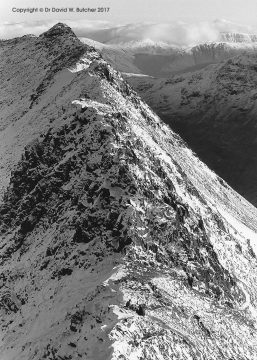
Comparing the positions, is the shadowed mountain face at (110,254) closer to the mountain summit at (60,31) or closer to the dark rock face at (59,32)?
the dark rock face at (59,32)

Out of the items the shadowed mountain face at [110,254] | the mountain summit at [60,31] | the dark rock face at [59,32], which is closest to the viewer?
the shadowed mountain face at [110,254]

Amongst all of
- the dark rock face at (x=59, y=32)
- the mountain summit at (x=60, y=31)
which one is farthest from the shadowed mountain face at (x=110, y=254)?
the mountain summit at (x=60, y=31)

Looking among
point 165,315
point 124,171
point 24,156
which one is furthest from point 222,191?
point 165,315

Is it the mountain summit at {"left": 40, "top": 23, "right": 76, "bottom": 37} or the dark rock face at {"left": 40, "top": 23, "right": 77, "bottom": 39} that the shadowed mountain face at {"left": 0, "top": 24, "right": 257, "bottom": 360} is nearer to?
the dark rock face at {"left": 40, "top": 23, "right": 77, "bottom": 39}

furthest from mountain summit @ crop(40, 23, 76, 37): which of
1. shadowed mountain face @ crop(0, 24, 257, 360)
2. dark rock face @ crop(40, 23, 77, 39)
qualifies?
shadowed mountain face @ crop(0, 24, 257, 360)

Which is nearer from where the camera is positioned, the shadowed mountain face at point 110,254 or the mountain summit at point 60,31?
the shadowed mountain face at point 110,254

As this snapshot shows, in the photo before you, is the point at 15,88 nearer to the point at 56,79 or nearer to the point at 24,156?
the point at 56,79

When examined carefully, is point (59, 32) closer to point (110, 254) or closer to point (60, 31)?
point (60, 31)

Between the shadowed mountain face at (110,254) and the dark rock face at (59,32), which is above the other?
the dark rock face at (59,32)
